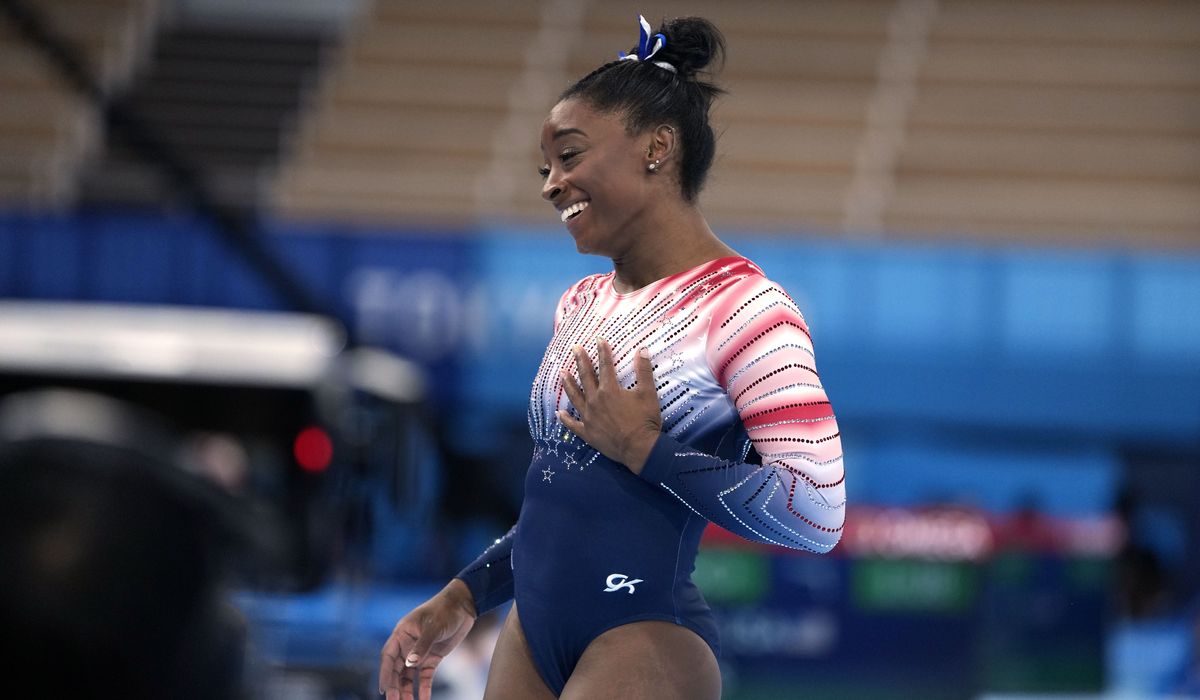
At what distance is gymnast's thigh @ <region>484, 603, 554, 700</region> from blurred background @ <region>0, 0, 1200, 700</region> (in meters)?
2.47

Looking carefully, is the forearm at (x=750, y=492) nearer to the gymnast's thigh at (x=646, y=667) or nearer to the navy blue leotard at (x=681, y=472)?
the navy blue leotard at (x=681, y=472)

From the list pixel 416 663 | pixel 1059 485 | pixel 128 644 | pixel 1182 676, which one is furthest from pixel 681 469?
pixel 1059 485

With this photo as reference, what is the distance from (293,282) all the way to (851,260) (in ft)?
10.1

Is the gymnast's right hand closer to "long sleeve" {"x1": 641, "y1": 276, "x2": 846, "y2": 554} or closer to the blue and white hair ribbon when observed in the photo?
"long sleeve" {"x1": 641, "y1": 276, "x2": 846, "y2": 554}

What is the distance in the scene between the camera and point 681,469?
5.56 ft

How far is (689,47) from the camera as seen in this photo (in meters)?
1.96

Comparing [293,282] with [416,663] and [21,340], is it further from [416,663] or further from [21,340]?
[416,663]

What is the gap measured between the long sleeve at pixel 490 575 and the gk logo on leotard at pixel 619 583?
28cm

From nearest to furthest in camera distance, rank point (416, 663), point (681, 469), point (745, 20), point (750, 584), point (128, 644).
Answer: point (128, 644), point (681, 469), point (416, 663), point (750, 584), point (745, 20)

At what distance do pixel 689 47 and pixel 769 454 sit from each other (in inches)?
23.3

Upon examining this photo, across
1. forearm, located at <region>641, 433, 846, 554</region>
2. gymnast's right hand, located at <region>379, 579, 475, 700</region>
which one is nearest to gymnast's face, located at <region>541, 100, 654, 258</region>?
forearm, located at <region>641, 433, 846, 554</region>

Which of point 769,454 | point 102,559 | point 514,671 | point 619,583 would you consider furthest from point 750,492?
point 102,559

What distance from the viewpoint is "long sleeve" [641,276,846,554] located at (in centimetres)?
168

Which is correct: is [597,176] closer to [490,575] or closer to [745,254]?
[490,575]
